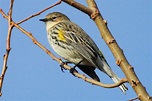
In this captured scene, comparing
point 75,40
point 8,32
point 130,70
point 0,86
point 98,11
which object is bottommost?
point 130,70

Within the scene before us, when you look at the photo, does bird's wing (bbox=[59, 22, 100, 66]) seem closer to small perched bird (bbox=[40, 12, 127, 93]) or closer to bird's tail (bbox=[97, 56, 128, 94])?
small perched bird (bbox=[40, 12, 127, 93])

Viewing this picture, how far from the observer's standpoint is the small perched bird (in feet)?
23.8

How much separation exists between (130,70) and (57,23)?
6.10 metres

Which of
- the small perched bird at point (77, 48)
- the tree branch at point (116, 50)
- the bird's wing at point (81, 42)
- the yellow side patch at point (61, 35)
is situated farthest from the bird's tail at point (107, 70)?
the tree branch at point (116, 50)

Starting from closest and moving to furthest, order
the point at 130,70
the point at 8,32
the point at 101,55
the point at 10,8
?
the point at 130,70 < the point at 8,32 < the point at 10,8 < the point at 101,55

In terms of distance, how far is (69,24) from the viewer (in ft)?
28.3

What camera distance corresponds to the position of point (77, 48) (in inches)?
302

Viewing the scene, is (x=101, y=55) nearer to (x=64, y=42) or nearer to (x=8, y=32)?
(x=64, y=42)

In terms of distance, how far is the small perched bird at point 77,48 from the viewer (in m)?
7.26

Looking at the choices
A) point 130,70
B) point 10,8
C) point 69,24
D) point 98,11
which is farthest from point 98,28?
point 69,24

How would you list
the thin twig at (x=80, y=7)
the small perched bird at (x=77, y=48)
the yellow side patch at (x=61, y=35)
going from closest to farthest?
the thin twig at (x=80, y=7) < the small perched bird at (x=77, y=48) < the yellow side patch at (x=61, y=35)

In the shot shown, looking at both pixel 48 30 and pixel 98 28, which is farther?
pixel 48 30

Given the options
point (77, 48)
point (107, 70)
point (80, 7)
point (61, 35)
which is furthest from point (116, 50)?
point (61, 35)

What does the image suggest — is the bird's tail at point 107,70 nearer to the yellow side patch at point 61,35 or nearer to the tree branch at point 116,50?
the yellow side patch at point 61,35
